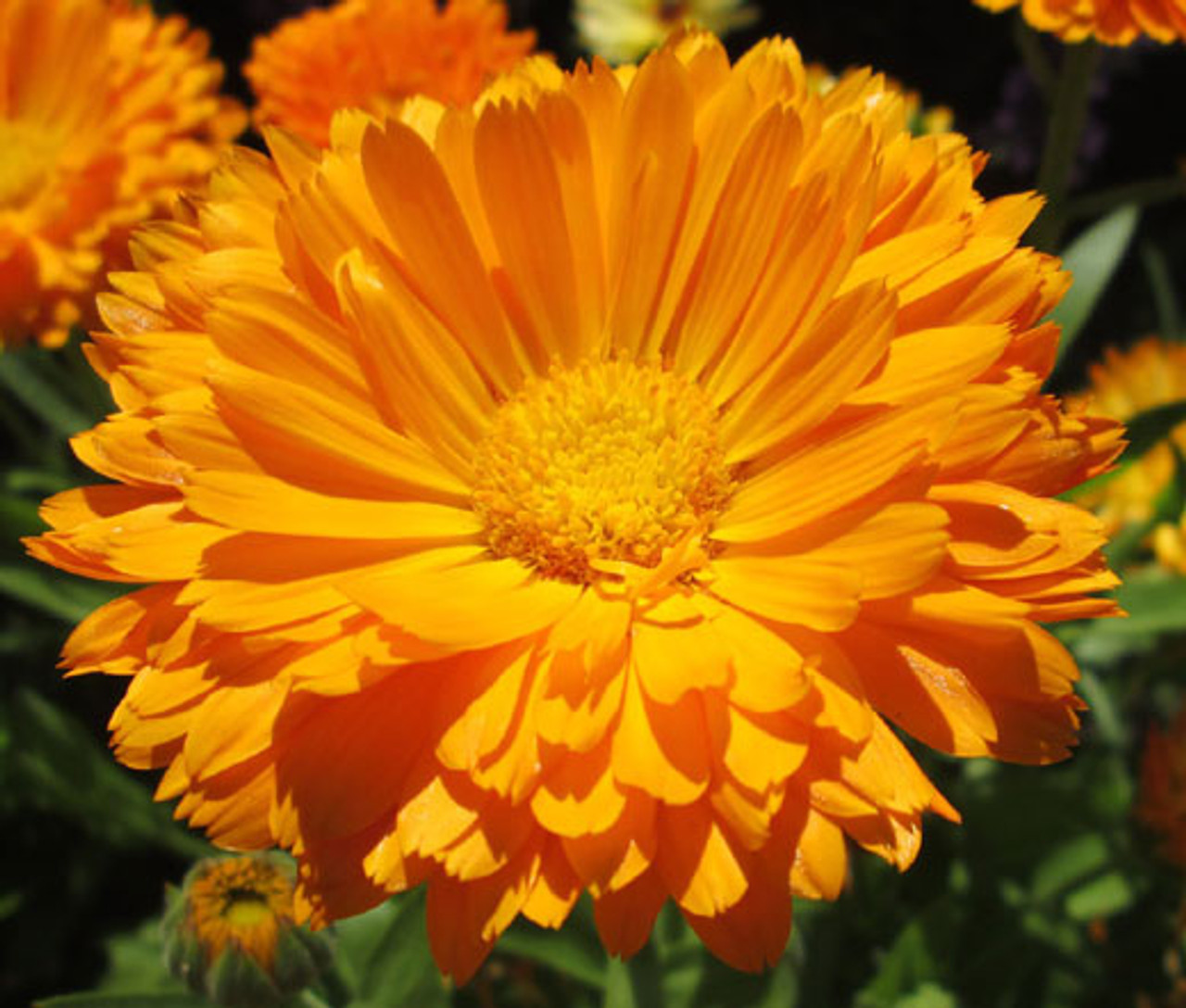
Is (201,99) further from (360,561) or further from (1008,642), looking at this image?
(1008,642)

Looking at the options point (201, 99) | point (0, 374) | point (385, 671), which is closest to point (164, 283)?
point (385, 671)

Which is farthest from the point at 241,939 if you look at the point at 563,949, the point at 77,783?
the point at 77,783

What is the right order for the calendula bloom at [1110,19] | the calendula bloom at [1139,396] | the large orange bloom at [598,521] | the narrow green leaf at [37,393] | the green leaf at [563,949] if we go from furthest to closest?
the calendula bloom at [1139,396]
the narrow green leaf at [37,393]
the green leaf at [563,949]
the calendula bloom at [1110,19]
the large orange bloom at [598,521]

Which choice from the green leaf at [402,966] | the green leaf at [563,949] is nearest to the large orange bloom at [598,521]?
the green leaf at [402,966]

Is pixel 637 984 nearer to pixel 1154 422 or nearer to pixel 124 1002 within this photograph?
pixel 124 1002

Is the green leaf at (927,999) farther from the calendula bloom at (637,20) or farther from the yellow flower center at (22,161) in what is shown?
the calendula bloom at (637,20)

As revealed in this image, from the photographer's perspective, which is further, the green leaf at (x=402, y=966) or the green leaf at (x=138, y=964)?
the green leaf at (x=138, y=964)

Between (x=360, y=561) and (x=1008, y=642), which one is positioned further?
(x=360, y=561)
